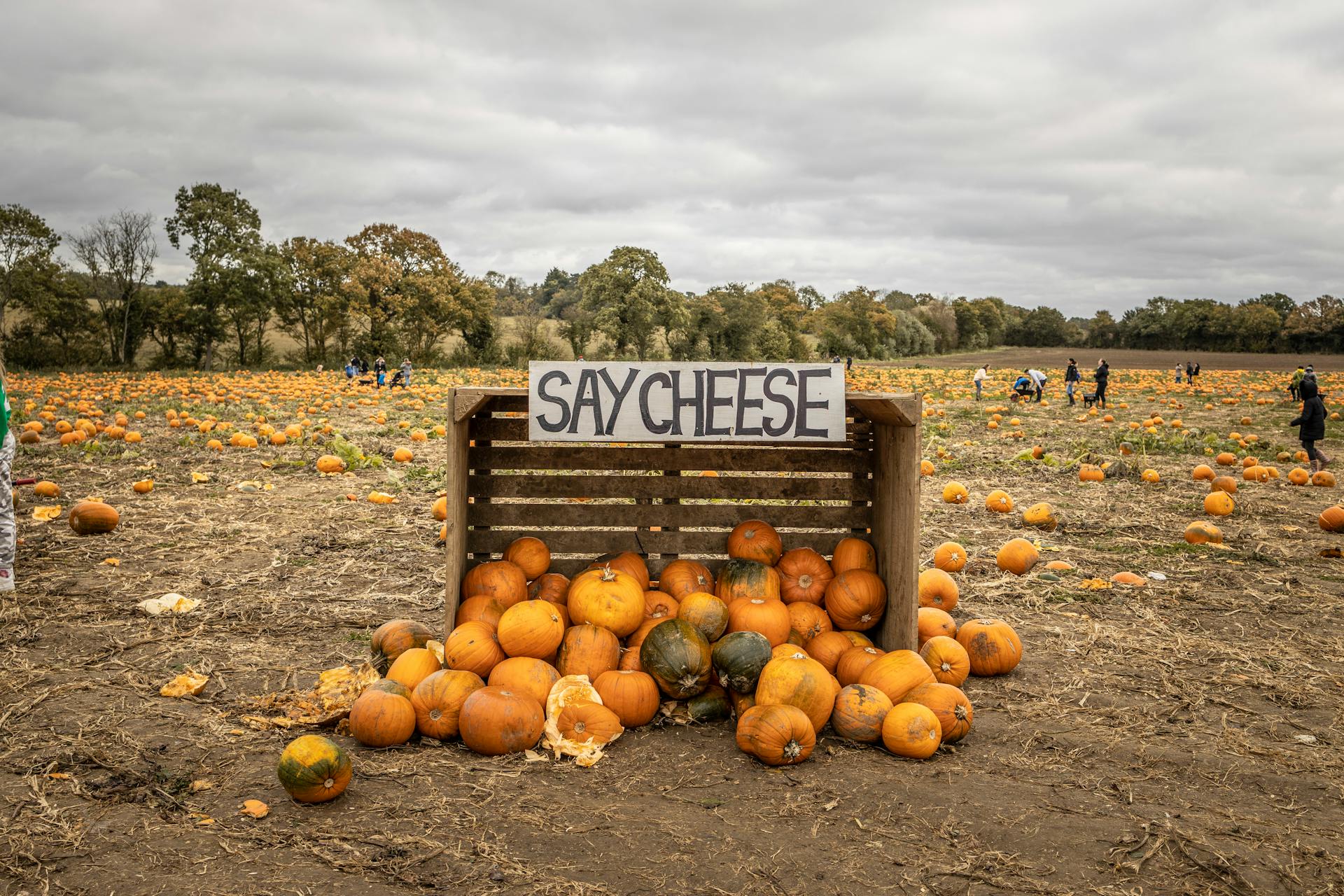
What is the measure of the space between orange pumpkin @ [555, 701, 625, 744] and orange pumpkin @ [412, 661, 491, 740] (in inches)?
20.9

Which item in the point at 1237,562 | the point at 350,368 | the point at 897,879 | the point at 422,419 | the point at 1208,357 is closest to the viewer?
the point at 897,879

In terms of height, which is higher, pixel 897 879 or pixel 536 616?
pixel 536 616

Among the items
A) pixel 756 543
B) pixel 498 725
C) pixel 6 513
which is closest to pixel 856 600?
pixel 756 543

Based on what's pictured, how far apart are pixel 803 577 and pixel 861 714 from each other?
1.28 meters

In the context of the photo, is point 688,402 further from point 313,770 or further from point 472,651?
point 313,770

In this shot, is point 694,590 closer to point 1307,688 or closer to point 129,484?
point 1307,688

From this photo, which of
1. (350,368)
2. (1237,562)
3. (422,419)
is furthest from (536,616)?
(350,368)

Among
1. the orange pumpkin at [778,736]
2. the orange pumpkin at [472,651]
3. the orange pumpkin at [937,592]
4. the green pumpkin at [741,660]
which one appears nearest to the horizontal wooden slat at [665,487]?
the orange pumpkin at [937,592]

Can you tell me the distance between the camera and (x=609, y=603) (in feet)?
16.5

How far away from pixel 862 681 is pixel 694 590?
3.94 ft

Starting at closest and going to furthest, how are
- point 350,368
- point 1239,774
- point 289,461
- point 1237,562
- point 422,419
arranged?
point 1239,774 → point 1237,562 → point 289,461 → point 422,419 → point 350,368

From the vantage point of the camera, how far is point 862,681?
16.1 feet

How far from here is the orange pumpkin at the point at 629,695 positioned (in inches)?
181

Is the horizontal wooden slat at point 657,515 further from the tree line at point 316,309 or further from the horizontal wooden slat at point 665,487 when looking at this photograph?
the tree line at point 316,309
